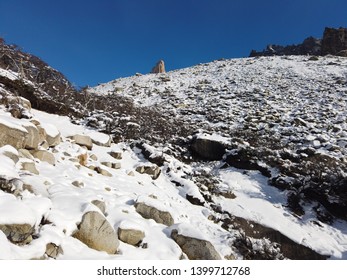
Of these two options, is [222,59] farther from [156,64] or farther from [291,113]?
[291,113]

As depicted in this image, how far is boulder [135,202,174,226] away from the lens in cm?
556

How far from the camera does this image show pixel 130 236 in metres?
4.46

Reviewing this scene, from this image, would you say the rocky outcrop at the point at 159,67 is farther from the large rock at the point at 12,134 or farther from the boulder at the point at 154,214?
the boulder at the point at 154,214

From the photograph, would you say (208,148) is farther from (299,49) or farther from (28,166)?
(299,49)

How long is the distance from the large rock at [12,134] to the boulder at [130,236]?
9.94 feet

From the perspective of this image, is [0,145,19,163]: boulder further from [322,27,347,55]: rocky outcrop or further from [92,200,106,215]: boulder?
[322,27,347,55]: rocky outcrop

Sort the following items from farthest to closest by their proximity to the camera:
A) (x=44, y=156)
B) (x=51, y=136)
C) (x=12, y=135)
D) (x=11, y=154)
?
(x=51, y=136) → (x=44, y=156) → (x=12, y=135) → (x=11, y=154)

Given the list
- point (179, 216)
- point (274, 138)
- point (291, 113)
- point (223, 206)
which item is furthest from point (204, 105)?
point (179, 216)

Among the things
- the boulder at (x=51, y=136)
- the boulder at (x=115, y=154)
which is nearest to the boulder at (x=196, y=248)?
the boulder at (x=51, y=136)

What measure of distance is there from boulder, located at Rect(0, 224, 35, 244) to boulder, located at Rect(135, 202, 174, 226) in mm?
2511

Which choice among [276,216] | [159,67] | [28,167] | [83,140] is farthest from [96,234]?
[159,67]

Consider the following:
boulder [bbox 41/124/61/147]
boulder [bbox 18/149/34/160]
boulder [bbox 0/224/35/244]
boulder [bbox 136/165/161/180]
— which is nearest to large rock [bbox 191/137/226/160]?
boulder [bbox 136/165/161/180]

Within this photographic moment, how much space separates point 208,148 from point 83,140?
5.14 m

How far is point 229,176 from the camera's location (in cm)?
980
